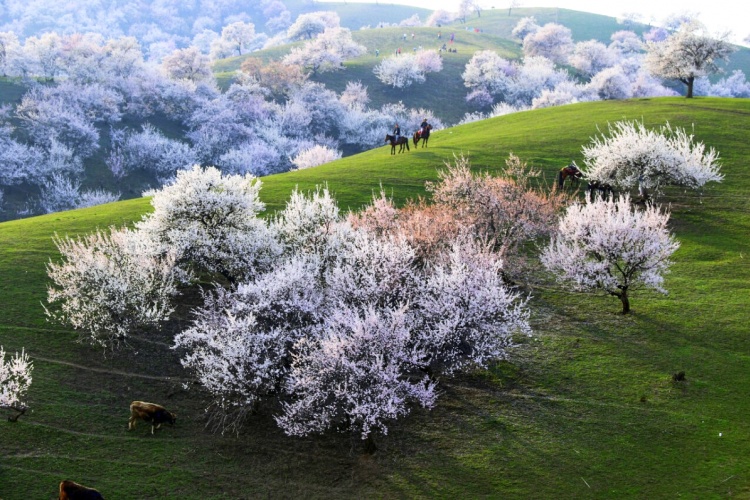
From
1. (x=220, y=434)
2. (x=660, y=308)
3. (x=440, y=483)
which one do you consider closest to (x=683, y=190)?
(x=660, y=308)

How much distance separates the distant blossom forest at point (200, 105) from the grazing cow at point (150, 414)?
65410 millimetres

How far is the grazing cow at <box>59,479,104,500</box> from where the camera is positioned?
725 inches

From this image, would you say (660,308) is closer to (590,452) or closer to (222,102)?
(590,452)

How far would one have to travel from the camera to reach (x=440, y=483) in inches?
829

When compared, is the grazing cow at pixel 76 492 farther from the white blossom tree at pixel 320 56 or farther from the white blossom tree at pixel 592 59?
the white blossom tree at pixel 592 59

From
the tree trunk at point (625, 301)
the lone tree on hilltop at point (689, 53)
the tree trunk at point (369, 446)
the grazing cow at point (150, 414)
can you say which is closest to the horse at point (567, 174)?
the tree trunk at point (625, 301)

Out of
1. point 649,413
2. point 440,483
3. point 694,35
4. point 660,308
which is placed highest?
point 694,35

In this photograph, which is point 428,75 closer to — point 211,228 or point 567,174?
point 567,174

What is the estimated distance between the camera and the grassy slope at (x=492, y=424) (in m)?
20.8

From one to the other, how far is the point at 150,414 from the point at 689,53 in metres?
78.2

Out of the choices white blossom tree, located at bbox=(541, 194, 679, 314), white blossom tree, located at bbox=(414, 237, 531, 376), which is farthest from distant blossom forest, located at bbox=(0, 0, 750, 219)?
white blossom tree, located at bbox=(414, 237, 531, 376)

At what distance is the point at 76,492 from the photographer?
18.6m

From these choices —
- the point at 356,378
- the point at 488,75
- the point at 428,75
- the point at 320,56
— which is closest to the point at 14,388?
the point at 356,378

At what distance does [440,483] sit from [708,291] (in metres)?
22.6
